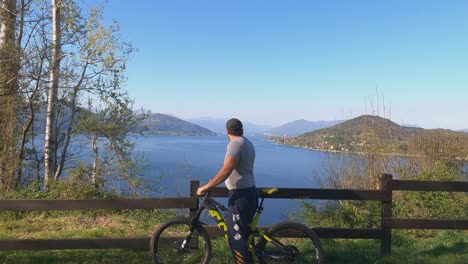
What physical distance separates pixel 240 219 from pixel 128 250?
2068mm

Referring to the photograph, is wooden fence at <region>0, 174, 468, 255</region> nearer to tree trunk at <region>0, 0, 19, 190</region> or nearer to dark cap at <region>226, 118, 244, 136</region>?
dark cap at <region>226, 118, 244, 136</region>

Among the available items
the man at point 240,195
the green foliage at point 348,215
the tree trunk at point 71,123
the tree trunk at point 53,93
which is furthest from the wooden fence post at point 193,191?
the tree trunk at point 71,123

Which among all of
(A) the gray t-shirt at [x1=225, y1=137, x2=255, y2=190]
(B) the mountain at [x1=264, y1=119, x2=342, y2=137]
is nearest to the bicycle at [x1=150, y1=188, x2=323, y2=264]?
(A) the gray t-shirt at [x1=225, y1=137, x2=255, y2=190]

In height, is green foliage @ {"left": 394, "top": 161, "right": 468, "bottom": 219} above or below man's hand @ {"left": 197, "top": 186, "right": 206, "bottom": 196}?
below

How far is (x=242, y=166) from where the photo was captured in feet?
15.3

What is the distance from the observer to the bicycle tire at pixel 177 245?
521 centimetres

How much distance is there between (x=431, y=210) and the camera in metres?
9.89

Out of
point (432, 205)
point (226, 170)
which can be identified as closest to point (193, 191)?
point (226, 170)

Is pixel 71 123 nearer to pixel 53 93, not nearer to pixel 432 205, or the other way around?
pixel 53 93

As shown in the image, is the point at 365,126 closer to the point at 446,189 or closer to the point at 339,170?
the point at 339,170

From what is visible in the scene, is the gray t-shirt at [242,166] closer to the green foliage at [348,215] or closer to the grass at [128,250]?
the grass at [128,250]

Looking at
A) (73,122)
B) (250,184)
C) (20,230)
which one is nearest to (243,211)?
(250,184)

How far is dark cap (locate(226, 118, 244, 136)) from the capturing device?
4.70 meters

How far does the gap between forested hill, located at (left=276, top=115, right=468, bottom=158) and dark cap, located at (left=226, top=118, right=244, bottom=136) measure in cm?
846
